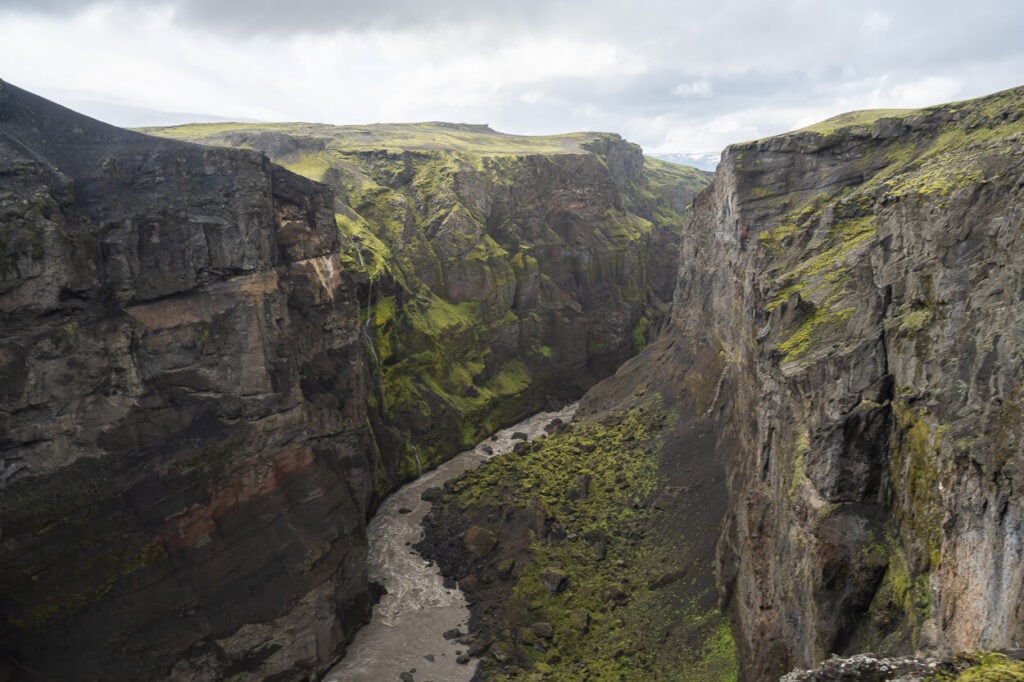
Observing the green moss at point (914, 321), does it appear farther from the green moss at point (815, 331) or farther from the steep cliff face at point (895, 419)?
the green moss at point (815, 331)

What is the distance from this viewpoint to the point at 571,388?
8319cm

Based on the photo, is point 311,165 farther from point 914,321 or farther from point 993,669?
point 993,669

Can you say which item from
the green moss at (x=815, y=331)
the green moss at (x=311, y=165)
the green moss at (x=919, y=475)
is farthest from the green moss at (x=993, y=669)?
the green moss at (x=311, y=165)

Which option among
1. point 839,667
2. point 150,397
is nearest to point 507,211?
point 150,397

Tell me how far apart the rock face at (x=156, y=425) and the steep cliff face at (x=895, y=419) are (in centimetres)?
2600

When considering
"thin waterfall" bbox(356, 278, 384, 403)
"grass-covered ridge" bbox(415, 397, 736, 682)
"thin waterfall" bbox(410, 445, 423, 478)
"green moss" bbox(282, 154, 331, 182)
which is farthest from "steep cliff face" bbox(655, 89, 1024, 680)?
"green moss" bbox(282, 154, 331, 182)

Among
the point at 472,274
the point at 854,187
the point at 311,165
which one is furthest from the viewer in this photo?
the point at 311,165

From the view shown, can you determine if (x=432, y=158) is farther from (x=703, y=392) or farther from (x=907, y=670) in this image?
(x=907, y=670)

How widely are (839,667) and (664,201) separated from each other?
479 ft

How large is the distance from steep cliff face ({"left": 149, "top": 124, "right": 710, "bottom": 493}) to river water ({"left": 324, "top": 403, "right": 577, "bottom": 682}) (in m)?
5.93

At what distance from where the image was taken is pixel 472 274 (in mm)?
79250

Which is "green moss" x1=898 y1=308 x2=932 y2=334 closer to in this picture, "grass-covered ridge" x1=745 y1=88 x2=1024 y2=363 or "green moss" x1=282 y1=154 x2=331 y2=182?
"grass-covered ridge" x1=745 y1=88 x2=1024 y2=363

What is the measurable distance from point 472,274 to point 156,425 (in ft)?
162

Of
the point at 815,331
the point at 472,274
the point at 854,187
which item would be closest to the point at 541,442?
the point at 472,274
